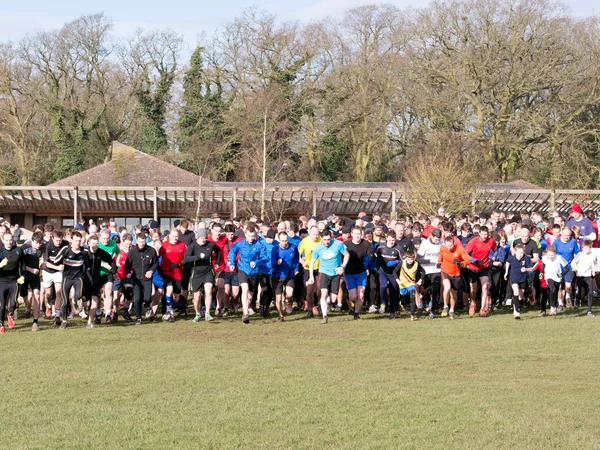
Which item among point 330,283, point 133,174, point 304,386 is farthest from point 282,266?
point 133,174

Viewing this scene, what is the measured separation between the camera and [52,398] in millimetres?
10211

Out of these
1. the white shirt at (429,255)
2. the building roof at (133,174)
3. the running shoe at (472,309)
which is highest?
the building roof at (133,174)

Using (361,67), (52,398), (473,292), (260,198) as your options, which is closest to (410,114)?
(361,67)

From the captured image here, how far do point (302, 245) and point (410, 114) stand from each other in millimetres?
35956

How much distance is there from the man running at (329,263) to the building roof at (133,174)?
94.4 feet

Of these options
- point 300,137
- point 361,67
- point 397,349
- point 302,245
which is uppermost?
point 361,67

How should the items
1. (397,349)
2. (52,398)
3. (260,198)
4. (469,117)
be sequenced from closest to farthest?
(52,398) → (397,349) → (260,198) → (469,117)

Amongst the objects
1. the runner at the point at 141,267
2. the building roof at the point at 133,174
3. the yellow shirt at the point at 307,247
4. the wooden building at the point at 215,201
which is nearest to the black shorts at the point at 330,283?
the yellow shirt at the point at 307,247

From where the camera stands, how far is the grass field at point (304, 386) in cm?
841

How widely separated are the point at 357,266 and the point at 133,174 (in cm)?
3045

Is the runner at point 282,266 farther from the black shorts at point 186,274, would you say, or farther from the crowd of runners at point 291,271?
the black shorts at point 186,274

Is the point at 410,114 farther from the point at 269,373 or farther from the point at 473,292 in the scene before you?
the point at 269,373

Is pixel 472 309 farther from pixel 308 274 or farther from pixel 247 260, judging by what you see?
pixel 247 260

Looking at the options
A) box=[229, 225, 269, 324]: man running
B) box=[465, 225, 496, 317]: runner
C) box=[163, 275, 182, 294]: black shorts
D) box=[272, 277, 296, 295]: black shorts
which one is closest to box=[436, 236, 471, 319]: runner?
box=[465, 225, 496, 317]: runner
